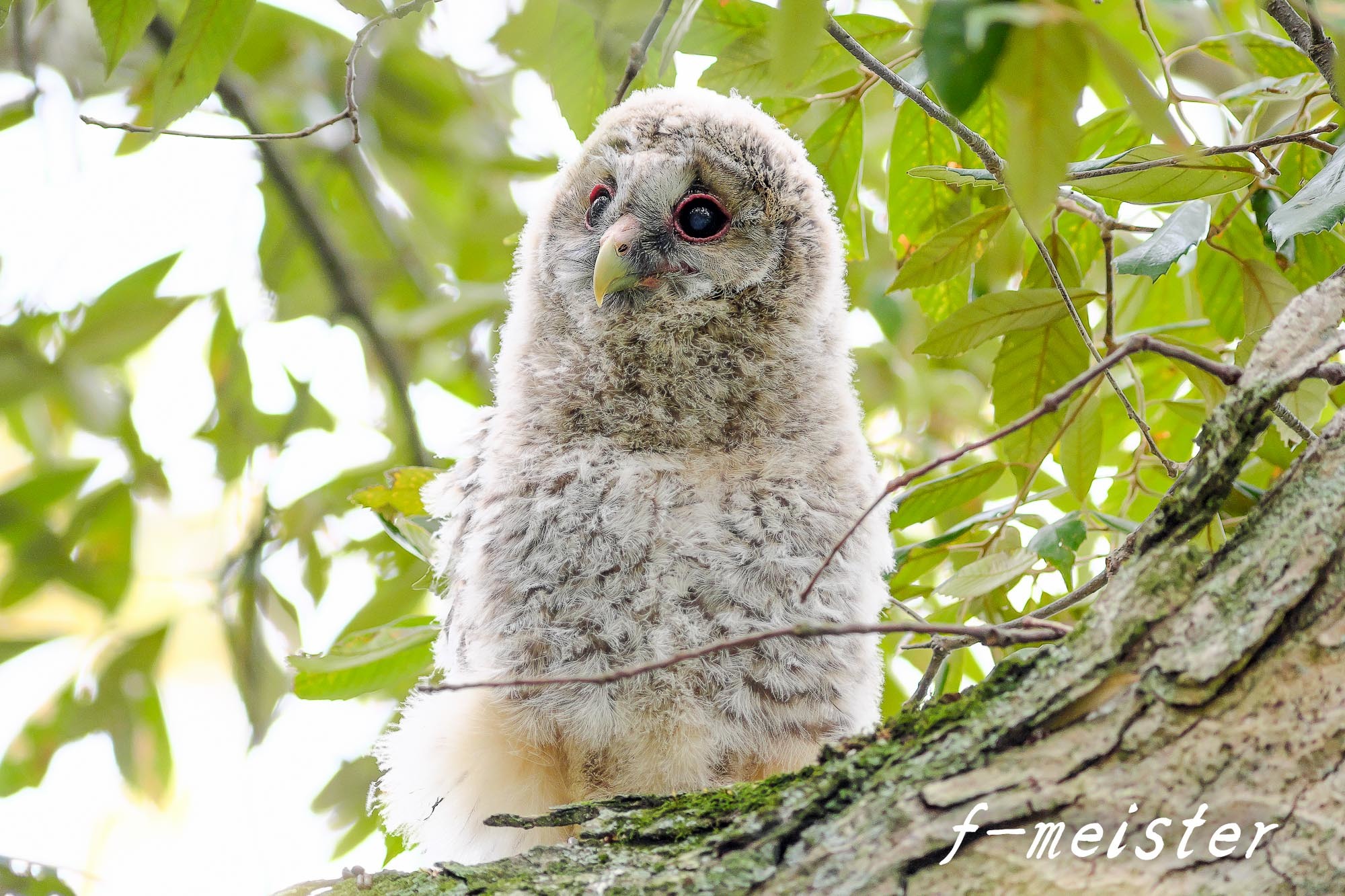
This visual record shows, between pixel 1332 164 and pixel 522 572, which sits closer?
pixel 1332 164

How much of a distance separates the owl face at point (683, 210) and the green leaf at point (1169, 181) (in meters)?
0.79

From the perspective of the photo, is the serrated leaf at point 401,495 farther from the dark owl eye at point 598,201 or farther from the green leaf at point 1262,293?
the green leaf at point 1262,293

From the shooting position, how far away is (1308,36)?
54.4 inches

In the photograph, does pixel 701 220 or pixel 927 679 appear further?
pixel 701 220

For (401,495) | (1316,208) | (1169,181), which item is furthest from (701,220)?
(1316,208)

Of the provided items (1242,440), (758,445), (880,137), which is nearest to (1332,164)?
(1242,440)

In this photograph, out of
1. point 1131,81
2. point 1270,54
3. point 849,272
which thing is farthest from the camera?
point 849,272

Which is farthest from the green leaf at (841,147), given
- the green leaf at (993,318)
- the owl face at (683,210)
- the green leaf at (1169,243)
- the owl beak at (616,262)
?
the green leaf at (1169,243)

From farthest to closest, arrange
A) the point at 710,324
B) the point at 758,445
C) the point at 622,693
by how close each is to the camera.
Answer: the point at 710,324 → the point at 758,445 → the point at 622,693

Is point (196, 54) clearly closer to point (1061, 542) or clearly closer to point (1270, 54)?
point (1061, 542)

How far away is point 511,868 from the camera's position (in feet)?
4.12

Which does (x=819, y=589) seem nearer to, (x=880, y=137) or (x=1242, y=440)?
(x=1242, y=440)

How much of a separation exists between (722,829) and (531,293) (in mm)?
1402

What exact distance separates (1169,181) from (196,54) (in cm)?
136
